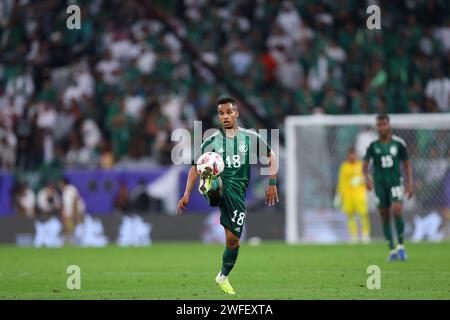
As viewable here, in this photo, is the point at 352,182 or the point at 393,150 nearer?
the point at 393,150

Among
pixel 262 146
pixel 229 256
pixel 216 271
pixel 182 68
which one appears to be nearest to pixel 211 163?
pixel 262 146

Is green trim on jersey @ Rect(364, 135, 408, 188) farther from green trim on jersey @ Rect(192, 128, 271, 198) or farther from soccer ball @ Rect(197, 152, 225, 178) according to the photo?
soccer ball @ Rect(197, 152, 225, 178)

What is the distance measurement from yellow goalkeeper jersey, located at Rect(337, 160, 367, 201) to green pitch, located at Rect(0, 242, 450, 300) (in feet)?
5.20

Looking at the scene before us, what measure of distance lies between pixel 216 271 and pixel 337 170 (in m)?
9.01

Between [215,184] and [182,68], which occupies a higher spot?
[182,68]

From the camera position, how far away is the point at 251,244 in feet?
77.8

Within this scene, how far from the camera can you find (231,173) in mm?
12391

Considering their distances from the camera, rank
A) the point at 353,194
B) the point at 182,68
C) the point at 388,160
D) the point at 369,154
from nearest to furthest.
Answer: the point at 388,160
the point at 369,154
the point at 353,194
the point at 182,68

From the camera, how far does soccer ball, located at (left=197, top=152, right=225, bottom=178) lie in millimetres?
11750

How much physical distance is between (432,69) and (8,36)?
10939 millimetres

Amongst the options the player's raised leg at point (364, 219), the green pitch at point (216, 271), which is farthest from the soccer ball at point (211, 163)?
the player's raised leg at point (364, 219)

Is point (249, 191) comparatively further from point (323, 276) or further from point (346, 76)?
point (323, 276)

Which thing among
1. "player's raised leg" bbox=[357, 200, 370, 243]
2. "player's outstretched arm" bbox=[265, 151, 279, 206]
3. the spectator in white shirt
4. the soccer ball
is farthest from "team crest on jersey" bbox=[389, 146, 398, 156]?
the spectator in white shirt

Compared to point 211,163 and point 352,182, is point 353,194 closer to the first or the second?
point 352,182
